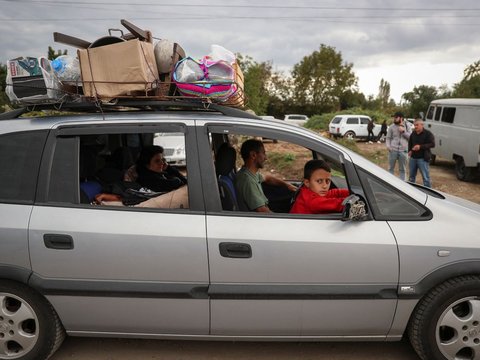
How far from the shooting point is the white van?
9602 millimetres

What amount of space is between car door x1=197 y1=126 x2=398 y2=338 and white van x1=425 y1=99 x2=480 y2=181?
8844 millimetres

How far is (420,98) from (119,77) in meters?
50.3

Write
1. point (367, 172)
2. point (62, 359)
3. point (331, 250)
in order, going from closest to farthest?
point (331, 250) < point (367, 172) < point (62, 359)

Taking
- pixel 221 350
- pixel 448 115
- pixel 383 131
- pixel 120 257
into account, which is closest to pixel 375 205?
pixel 221 350

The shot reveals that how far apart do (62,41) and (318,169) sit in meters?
2.11

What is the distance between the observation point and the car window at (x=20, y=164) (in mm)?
2406

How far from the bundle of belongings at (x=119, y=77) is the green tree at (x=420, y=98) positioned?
1902 inches

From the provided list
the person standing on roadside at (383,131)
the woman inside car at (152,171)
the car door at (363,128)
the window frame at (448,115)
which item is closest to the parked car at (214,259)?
the woman inside car at (152,171)

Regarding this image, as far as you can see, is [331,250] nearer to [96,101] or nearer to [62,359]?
[96,101]

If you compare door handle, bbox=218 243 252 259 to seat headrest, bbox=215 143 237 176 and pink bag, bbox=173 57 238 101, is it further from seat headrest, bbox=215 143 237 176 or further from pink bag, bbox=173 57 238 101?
pink bag, bbox=173 57 238 101

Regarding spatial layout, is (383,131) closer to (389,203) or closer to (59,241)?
(389,203)

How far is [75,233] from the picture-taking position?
7.52 ft

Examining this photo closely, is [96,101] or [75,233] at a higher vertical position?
[96,101]

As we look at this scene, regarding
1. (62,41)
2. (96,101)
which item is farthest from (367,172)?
(62,41)
